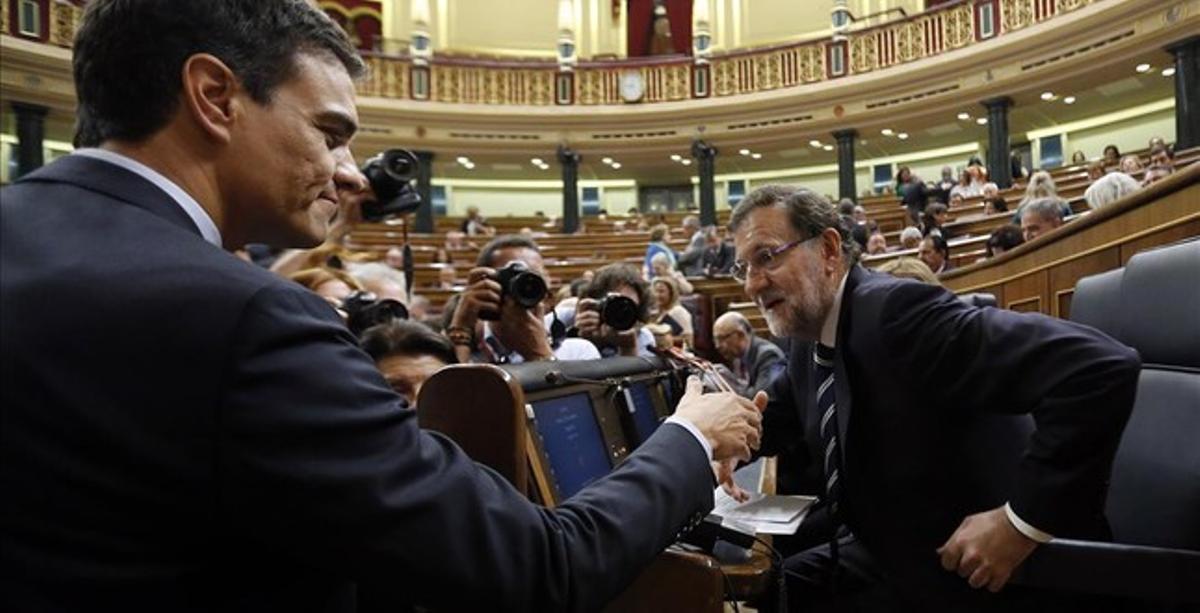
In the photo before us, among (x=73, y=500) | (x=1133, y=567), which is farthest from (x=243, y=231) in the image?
(x=1133, y=567)

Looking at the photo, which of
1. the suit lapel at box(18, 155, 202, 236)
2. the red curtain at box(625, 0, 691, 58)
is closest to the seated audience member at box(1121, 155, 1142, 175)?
the suit lapel at box(18, 155, 202, 236)

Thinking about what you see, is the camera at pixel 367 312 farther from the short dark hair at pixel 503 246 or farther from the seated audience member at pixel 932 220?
the seated audience member at pixel 932 220

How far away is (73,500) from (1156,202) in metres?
2.49

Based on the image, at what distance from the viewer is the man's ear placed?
0.72 metres

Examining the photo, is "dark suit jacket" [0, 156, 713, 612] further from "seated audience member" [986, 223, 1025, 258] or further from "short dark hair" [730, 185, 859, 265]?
"seated audience member" [986, 223, 1025, 258]

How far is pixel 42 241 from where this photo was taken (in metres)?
0.63

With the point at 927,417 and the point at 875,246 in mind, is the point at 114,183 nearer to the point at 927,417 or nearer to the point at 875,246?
the point at 927,417

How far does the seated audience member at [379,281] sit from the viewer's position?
6.91ft

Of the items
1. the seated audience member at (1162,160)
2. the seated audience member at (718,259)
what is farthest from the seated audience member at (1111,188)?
the seated audience member at (718,259)

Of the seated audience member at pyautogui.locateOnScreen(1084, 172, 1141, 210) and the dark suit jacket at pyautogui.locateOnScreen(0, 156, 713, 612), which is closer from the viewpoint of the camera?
the dark suit jacket at pyautogui.locateOnScreen(0, 156, 713, 612)

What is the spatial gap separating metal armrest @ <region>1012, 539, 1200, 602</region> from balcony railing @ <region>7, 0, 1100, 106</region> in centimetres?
1103

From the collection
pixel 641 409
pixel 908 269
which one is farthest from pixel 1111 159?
pixel 641 409

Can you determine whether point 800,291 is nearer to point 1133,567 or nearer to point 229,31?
point 1133,567

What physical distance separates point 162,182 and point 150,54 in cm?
12
